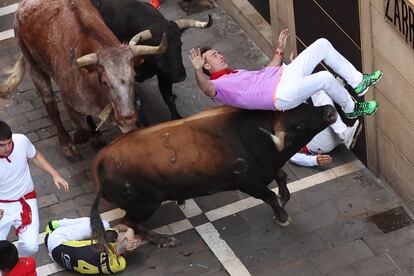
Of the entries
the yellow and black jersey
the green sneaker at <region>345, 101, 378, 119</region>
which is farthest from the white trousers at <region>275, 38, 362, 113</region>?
the yellow and black jersey

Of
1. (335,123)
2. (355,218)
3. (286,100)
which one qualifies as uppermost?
(286,100)

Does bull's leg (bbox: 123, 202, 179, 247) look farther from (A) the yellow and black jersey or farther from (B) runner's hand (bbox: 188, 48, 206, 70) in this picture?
(B) runner's hand (bbox: 188, 48, 206, 70)

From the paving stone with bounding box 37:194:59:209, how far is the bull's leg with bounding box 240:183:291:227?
94.9 inches

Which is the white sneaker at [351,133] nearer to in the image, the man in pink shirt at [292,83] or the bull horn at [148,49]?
the man in pink shirt at [292,83]

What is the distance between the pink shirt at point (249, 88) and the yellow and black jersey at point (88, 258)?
5.92 ft

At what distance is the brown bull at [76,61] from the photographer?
11828 mm

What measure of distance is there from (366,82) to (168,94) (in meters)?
3.13

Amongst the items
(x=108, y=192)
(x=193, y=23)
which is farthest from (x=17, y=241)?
(x=193, y=23)

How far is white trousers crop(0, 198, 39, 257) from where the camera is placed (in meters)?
11.1

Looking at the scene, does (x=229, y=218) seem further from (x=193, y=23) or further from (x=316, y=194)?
(x=193, y=23)

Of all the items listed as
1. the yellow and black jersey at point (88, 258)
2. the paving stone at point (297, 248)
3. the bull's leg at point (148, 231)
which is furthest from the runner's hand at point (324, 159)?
the yellow and black jersey at point (88, 258)

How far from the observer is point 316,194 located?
40.6 ft

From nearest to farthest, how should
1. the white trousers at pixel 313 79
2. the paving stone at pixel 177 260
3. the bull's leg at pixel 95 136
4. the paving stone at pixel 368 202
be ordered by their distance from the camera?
the white trousers at pixel 313 79 < the paving stone at pixel 177 260 < the paving stone at pixel 368 202 < the bull's leg at pixel 95 136

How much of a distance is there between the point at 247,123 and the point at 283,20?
3024mm
